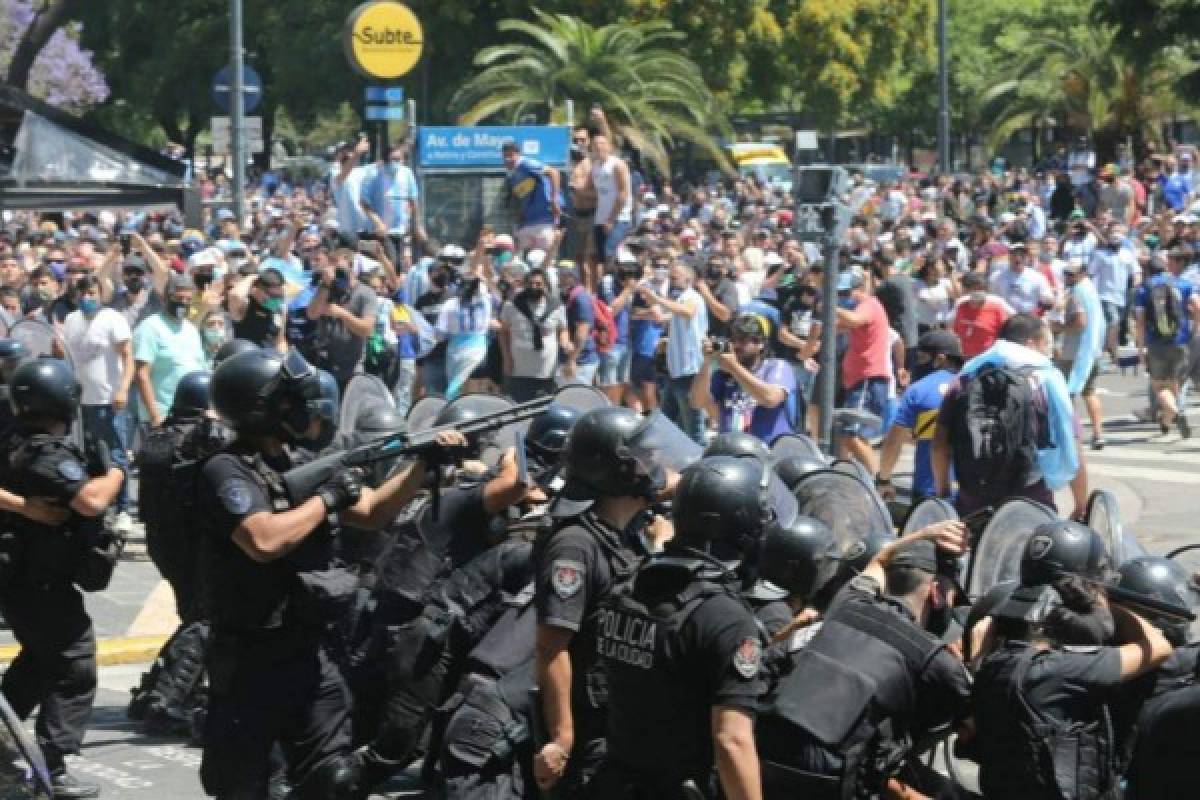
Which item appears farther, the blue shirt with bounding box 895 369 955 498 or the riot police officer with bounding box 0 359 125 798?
the blue shirt with bounding box 895 369 955 498

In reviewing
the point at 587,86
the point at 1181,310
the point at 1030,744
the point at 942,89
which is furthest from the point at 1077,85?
the point at 1030,744

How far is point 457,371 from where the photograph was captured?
17125 mm

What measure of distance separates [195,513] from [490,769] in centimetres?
119

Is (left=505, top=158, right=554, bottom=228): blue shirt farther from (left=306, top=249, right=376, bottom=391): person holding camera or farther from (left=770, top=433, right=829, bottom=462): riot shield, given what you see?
(left=770, top=433, right=829, bottom=462): riot shield

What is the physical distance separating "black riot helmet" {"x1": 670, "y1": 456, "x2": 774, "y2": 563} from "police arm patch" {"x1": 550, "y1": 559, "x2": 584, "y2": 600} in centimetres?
51

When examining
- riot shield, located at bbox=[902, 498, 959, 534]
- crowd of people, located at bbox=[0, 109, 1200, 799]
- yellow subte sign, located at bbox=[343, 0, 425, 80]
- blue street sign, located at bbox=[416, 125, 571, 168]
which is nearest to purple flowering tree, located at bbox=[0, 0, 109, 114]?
Result: yellow subte sign, located at bbox=[343, 0, 425, 80]

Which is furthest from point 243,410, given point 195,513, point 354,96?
point 354,96

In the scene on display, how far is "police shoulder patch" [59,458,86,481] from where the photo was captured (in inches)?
324

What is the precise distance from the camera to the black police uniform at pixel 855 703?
5.89 metres

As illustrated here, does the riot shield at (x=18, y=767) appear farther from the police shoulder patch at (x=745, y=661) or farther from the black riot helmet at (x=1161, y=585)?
the black riot helmet at (x=1161, y=585)

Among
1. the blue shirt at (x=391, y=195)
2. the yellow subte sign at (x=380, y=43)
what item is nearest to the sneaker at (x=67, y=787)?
the blue shirt at (x=391, y=195)

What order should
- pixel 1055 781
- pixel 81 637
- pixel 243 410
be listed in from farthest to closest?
pixel 81 637
pixel 243 410
pixel 1055 781

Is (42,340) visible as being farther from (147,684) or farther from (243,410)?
(243,410)

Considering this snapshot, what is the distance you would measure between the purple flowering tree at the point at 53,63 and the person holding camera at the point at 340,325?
31.9 m
